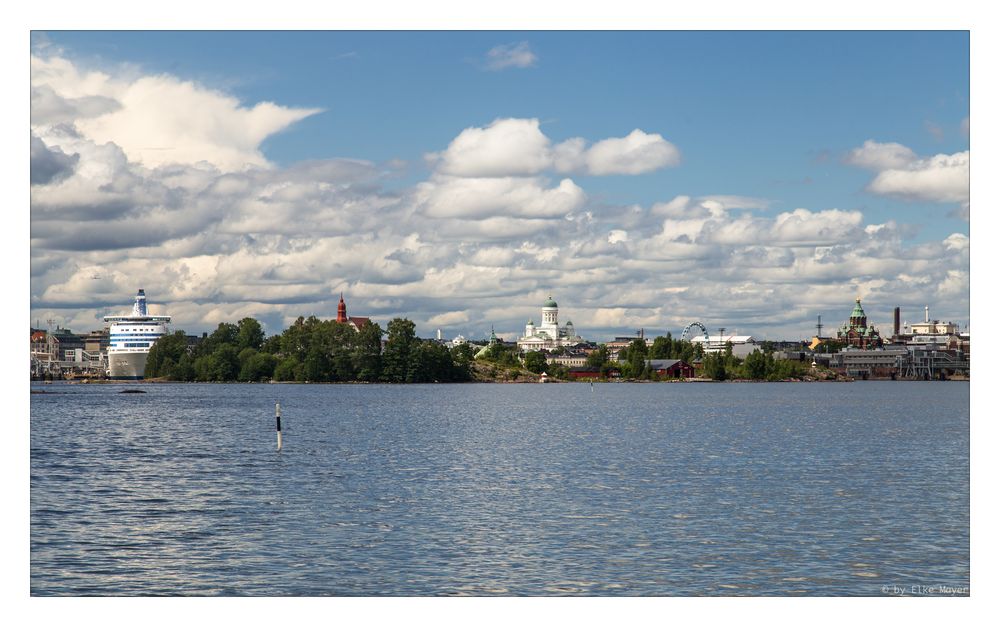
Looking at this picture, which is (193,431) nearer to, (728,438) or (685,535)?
(728,438)

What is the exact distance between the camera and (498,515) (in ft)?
122

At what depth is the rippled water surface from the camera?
2783cm

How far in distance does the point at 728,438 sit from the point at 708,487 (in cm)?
2965

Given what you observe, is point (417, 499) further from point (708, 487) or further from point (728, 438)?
point (728, 438)

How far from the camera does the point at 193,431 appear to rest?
266 ft

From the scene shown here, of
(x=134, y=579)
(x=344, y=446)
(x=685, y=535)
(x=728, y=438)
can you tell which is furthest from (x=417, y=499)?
(x=728, y=438)

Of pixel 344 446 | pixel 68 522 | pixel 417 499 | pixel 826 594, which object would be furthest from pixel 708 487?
pixel 344 446

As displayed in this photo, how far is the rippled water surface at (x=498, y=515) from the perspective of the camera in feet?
91.3

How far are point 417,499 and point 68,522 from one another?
474 inches
